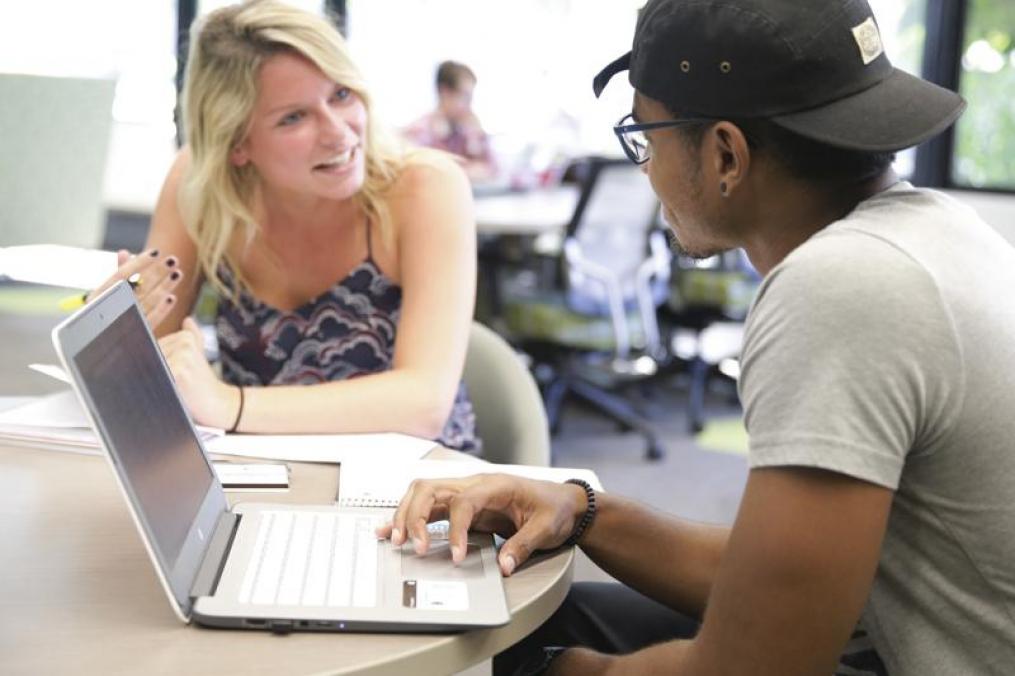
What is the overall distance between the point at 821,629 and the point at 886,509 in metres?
0.11

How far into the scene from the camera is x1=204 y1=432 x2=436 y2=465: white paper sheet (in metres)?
1.57

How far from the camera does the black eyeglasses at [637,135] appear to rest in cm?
119

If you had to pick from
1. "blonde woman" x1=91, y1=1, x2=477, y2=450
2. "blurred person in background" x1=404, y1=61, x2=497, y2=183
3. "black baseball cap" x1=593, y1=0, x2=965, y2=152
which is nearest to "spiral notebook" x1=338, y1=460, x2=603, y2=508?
"blonde woman" x1=91, y1=1, x2=477, y2=450

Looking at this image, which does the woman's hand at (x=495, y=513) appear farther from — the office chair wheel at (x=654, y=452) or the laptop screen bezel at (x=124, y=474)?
the office chair wheel at (x=654, y=452)

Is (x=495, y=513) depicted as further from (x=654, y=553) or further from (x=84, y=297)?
(x=84, y=297)

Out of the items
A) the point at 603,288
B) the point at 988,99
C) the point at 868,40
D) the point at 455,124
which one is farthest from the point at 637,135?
the point at 988,99

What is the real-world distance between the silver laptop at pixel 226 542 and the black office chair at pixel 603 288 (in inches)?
119

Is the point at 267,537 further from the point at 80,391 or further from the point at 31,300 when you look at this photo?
the point at 31,300

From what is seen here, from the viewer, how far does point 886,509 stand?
1.00m

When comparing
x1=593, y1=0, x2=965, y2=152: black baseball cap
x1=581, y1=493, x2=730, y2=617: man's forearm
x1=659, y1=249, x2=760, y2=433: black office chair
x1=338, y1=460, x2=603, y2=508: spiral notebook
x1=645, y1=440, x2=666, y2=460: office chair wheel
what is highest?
x1=593, y1=0, x2=965, y2=152: black baseball cap

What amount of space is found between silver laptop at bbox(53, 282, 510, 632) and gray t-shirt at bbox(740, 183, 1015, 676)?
32 centimetres

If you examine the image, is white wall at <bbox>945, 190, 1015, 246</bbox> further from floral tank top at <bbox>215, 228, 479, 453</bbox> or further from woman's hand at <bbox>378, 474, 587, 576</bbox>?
woman's hand at <bbox>378, 474, 587, 576</bbox>

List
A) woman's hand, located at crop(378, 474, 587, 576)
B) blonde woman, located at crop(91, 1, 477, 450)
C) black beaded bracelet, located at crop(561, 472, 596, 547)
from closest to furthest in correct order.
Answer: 1. woman's hand, located at crop(378, 474, 587, 576)
2. black beaded bracelet, located at crop(561, 472, 596, 547)
3. blonde woman, located at crop(91, 1, 477, 450)

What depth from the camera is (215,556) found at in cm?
117
